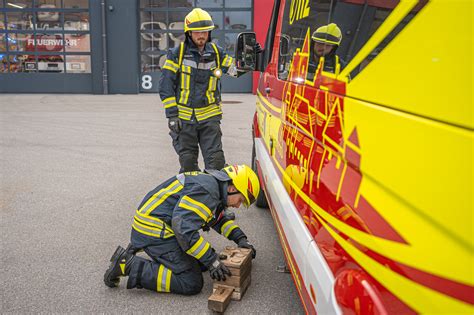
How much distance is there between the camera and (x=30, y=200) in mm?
5305

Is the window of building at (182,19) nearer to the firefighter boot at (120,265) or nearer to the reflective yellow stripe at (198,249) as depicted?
the firefighter boot at (120,265)

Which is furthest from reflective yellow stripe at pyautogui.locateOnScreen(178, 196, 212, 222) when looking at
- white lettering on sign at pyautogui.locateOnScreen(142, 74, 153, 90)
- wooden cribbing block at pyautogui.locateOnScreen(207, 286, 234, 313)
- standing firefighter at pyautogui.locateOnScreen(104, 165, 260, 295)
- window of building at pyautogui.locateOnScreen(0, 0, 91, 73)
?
window of building at pyautogui.locateOnScreen(0, 0, 91, 73)

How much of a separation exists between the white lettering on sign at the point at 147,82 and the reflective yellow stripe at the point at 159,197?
16.8 m

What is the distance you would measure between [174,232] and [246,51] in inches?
90.3

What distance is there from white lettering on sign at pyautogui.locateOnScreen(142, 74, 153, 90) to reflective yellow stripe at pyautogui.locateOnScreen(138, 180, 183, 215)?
16.8 meters

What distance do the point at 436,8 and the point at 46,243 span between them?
3.80 metres

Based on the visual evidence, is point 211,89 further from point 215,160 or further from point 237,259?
point 237,259

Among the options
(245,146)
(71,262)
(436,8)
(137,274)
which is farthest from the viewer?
(245,146)

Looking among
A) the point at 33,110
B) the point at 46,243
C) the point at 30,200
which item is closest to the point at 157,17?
the point at 33,110

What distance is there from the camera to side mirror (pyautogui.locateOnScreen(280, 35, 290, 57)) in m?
3.18

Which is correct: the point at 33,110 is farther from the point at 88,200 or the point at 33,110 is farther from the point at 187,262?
the point at 187,262

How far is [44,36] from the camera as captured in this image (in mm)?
18750

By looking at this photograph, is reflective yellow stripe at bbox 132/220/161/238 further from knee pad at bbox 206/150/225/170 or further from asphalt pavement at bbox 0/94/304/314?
knee pad at bbox 206/150/225/170

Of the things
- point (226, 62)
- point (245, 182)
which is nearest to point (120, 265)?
point (245, 182)
